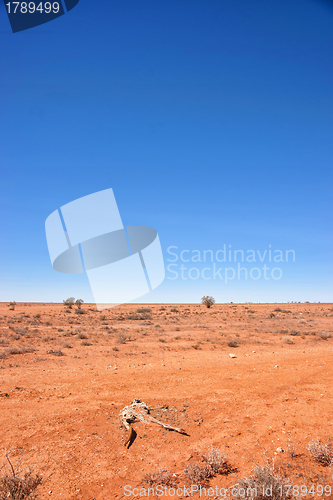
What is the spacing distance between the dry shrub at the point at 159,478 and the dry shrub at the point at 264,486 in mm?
1171

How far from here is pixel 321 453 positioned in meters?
4.66

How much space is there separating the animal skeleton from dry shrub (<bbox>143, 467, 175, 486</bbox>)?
118 cm

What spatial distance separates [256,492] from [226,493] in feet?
2.00

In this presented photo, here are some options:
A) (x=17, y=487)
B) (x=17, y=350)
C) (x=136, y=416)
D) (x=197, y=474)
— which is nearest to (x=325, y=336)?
(x=136, y=416)

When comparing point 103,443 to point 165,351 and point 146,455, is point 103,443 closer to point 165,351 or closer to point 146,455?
point 146,455

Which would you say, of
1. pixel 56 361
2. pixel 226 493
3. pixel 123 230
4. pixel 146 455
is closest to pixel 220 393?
pixel 146 455

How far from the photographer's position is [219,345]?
16484mm

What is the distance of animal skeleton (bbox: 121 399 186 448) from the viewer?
5984 millimetres

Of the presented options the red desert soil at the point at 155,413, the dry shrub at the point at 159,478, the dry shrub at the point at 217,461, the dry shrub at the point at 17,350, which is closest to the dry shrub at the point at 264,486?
the red desert soil at the point at 155,413

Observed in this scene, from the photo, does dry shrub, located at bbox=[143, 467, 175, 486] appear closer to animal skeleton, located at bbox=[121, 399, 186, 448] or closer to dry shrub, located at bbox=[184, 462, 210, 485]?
dry shrub, located at bbox=[184, 462, 210, 485]

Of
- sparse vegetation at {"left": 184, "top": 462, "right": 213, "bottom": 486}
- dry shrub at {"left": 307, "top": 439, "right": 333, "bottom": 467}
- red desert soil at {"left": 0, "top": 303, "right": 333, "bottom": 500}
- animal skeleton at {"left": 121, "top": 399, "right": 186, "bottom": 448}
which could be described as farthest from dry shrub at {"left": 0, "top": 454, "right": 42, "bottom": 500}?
dry shrub at {"left": 307, "top": 439, "right": 333, "bottom": 467}

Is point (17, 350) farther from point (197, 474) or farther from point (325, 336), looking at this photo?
point (325, 336)

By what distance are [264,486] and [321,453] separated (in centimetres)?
168

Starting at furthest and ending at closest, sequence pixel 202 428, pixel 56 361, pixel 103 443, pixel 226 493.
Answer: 1. pixel 56 361
2. pixel 202 428
3. pixel 103 443
4. pixel 226 493
